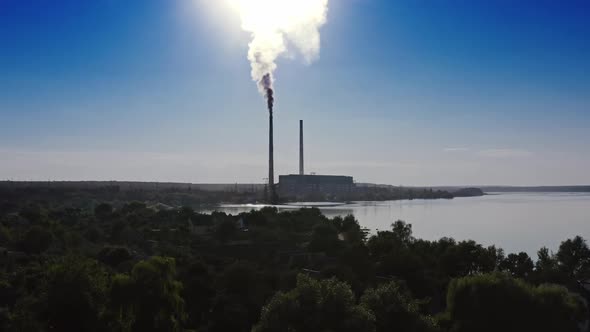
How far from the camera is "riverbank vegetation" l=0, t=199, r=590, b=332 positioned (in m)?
12.6

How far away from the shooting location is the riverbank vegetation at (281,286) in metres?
12.6

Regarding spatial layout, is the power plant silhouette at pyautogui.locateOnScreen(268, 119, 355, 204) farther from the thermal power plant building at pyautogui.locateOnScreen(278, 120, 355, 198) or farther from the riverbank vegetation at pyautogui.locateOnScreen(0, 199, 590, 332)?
the riverbank vegetation at pyautogui.locateOnScreen(0, 199, 590, 332)

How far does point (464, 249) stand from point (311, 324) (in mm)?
15881

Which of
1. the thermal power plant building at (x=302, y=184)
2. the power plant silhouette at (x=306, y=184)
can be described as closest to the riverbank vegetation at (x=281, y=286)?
the power plant silhouette at (x=306, y=184)

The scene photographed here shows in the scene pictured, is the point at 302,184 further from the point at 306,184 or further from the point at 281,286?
the point at 281,286

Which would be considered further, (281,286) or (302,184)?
(302,184)

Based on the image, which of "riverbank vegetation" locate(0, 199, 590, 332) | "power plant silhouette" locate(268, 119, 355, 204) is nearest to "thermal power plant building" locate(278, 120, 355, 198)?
"power plant silhouette" locate(268, 119, 355, 204)

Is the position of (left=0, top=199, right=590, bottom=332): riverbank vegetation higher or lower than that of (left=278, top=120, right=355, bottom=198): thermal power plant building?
lower

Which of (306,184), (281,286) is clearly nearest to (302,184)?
(306,184)

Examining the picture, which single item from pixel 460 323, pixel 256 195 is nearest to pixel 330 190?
pixel 256 195

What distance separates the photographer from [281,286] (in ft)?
65.9

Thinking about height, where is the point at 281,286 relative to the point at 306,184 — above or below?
below

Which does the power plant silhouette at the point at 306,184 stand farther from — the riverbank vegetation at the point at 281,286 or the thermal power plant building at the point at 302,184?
the riverbank vegetation at the point at 281,286

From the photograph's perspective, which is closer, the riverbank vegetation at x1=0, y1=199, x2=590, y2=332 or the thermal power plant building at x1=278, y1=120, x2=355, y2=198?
the riverbank vegetation at x1=0, y1=199, x2=590, y2=332
